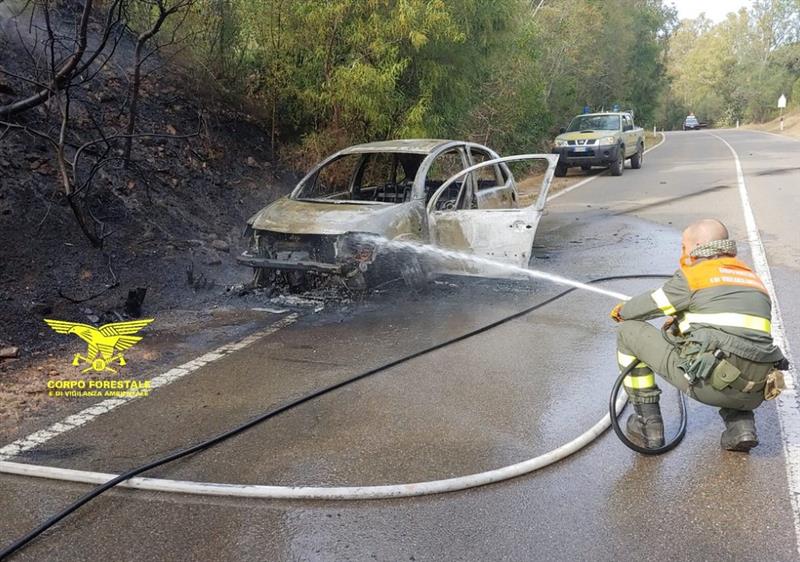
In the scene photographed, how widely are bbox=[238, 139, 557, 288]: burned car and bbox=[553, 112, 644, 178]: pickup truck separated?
1169 centimetres

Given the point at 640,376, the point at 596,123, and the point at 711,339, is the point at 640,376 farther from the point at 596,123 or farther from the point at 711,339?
the point at 596,123

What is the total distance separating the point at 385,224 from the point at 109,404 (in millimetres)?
3092

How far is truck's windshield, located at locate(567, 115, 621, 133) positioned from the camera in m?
19.7

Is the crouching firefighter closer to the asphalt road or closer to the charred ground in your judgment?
the asphalt road

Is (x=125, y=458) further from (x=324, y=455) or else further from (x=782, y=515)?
(x=782, y=515)

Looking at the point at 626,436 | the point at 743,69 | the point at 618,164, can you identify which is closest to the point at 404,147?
the point at 626,436

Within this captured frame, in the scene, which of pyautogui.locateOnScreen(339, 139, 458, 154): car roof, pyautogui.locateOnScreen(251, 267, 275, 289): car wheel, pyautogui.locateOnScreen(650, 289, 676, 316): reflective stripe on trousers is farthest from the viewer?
pyautogui.locateOnScreen(339, 139, 458, 154): car roof

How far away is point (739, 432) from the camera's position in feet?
11.7

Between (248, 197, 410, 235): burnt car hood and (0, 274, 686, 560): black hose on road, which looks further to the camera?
(248, 197, 410, 235): burnt car hood

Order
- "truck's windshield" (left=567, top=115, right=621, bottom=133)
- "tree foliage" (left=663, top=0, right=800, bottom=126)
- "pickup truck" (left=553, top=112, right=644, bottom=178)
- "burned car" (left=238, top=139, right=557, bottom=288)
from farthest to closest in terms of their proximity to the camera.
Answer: "tree foliage" (left=663, top=0, right=800, bottom=126) → "truck's windshield" (left=567, top=115, right=621, bottom=133) → "pickup truck" (left=553, top=112, right=644, bottom=178) → "burned car" (left=238, top=139, right=557, bottom=288)

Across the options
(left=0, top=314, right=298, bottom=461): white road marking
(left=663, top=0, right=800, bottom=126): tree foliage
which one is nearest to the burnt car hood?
(left=0, top=314, right=298, bottom=461): white road marking

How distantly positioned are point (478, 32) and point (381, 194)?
17.7ft

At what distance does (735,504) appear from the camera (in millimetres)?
3178

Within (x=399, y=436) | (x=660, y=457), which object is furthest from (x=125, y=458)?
(x=660, y=457)
